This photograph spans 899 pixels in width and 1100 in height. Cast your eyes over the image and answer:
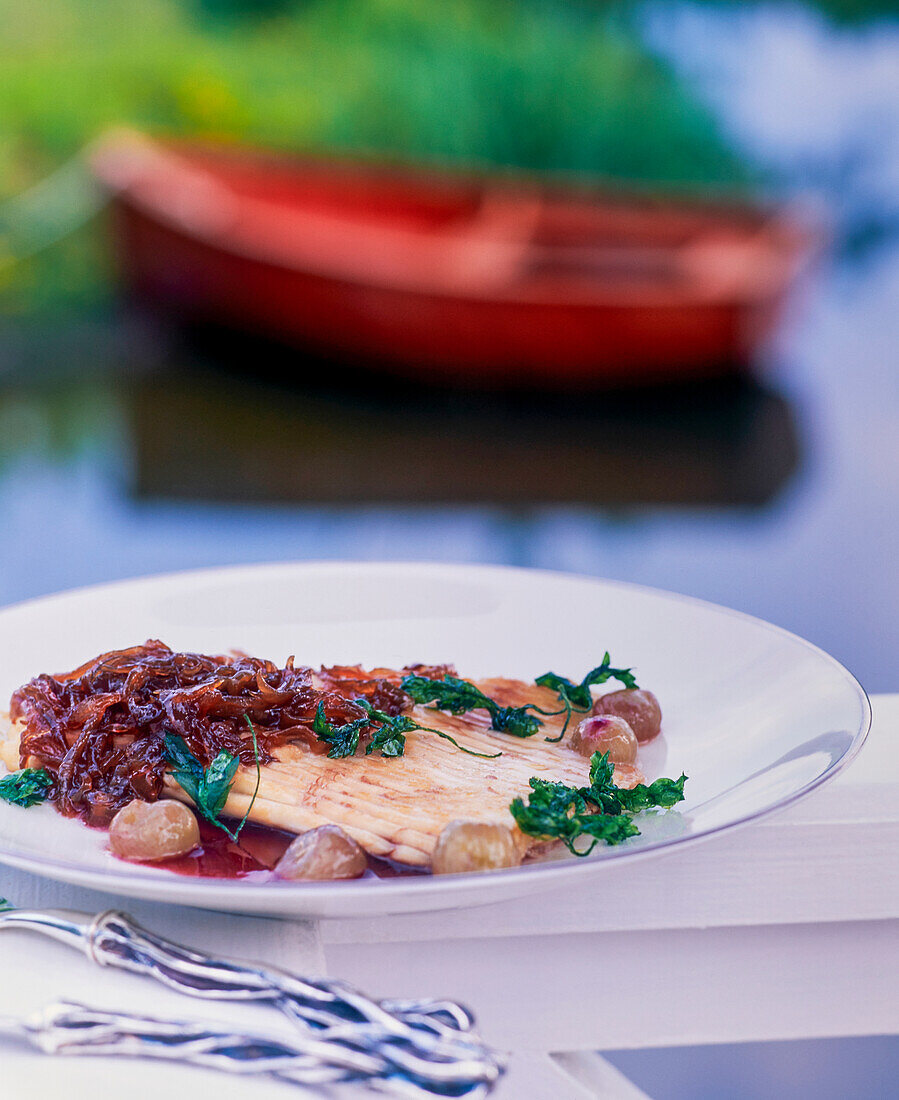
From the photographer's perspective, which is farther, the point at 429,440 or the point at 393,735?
the point at 429,440

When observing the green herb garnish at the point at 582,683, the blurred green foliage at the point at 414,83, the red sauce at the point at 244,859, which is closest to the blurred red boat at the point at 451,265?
the blurred green foliage at the point at 414,83

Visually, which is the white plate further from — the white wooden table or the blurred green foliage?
the blurred green foliage

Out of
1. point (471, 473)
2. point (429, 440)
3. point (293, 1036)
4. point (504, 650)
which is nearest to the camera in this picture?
point (293, 1036)

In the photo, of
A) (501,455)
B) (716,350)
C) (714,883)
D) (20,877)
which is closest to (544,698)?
(714,883)

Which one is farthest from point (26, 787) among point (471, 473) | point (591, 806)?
point (471, 473)

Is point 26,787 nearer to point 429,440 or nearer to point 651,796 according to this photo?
point 651,796

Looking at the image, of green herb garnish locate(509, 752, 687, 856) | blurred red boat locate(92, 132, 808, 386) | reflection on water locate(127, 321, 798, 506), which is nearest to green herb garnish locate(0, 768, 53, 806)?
green herb garnish locate(509, 752, 687, 856)

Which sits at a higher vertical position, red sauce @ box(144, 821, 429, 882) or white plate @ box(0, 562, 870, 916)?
white plate @ box(0, 562, 870, 916)

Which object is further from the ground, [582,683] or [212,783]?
[582,683]
